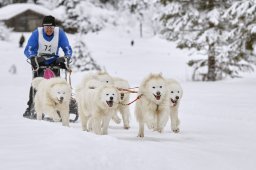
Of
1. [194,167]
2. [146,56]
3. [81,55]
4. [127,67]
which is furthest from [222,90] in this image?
[146,56]

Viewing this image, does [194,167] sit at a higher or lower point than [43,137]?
lower

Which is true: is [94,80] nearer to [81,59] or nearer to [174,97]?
[174,97]

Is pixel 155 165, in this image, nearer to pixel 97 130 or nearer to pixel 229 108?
pixel 97 130

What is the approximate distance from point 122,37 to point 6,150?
54.4 meters

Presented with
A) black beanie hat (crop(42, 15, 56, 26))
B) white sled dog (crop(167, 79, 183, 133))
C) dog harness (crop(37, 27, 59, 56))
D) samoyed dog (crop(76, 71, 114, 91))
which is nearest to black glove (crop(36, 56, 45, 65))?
dog harness (crop(37, 27, 59, 56))

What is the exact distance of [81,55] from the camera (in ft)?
99.7

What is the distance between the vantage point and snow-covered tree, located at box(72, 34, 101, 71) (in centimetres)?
2977

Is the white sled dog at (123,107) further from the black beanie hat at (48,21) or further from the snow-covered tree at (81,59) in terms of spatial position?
the snow-covered tree at (81,59)

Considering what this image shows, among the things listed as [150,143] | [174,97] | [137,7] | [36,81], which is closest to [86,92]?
[36,81]

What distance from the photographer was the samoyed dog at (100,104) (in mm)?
6973

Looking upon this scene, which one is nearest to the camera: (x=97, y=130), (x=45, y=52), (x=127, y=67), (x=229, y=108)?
(x=97, y=130)

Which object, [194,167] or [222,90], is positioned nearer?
[194,167]

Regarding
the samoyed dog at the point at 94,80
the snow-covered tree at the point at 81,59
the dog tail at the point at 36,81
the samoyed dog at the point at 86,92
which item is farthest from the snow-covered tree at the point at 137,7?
the samoyed dog at the point at 86,92

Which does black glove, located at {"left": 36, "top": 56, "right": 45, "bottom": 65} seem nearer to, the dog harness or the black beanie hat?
the dog harness
